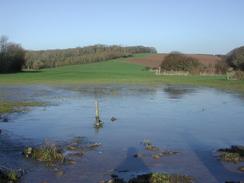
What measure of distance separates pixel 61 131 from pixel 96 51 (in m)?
125

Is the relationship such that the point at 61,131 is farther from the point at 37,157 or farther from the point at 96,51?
the point at 96,51

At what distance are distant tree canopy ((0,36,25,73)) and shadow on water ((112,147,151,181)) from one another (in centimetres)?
9413

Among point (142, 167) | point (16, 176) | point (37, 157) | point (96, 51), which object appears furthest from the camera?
point (96, 51)

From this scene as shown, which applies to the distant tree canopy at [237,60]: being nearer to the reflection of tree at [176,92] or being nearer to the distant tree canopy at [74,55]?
the reflection of tree at [176,92]

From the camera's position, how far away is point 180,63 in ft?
345

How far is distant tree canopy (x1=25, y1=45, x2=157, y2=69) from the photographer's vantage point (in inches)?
5003

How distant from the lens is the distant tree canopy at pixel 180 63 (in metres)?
105

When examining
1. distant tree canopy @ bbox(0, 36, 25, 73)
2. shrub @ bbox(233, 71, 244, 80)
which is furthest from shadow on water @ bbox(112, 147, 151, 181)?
distant tree canopy @ bbox(0, 36, 25, 73)

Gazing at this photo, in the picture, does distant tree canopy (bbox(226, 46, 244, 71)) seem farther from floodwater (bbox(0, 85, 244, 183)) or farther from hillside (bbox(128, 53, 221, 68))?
floodwater (bbox(0, 85, 244, 183))

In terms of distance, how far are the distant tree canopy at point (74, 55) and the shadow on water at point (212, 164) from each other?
106 m

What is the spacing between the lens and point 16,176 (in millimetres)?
13242

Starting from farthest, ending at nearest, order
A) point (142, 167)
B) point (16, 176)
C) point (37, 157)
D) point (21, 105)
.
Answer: point (21, 105) → point (37, 157) → point (142, 167) → point (16, 176)

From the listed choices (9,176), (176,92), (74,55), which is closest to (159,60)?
(74,55)

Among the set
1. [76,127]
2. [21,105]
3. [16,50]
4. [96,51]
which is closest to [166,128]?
[76,127]
